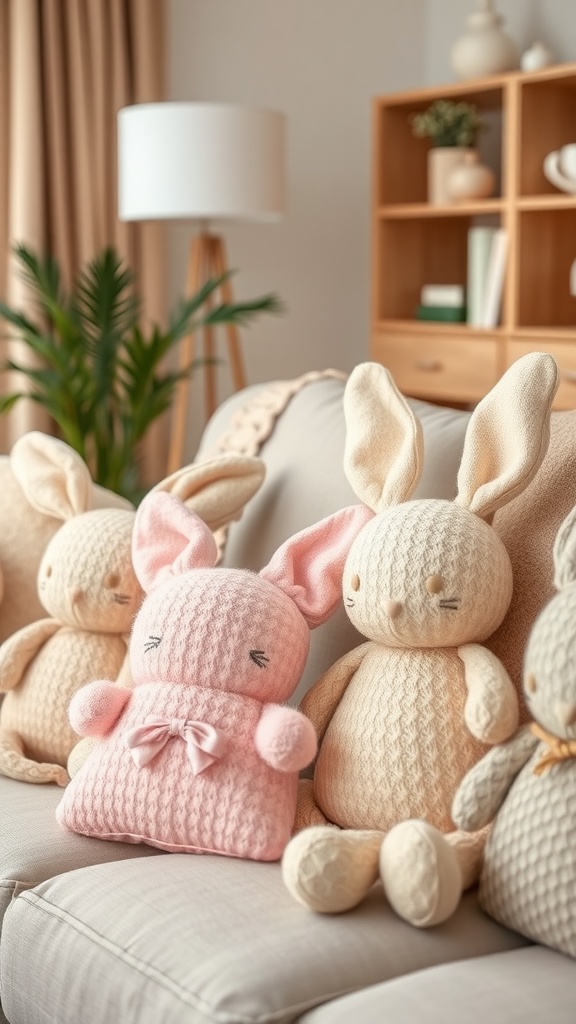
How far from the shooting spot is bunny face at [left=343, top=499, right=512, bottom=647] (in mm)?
1122

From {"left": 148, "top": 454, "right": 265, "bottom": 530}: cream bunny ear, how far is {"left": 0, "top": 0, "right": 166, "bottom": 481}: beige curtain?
2075mm

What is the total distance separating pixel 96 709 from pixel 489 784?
1.33 ft

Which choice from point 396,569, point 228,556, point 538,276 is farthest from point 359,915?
point 538,276

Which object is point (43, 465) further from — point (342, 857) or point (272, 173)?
point (272, 173)

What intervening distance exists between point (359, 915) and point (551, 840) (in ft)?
0.57

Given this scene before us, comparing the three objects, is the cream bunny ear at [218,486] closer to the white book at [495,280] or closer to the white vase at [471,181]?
the white book at [495,280]

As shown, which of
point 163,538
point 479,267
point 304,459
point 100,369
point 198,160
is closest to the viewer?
point 163,538

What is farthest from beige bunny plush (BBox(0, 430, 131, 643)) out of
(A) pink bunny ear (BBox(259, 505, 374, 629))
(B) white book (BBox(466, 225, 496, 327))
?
(B) white book (BBox(466, 225, 496, 327))

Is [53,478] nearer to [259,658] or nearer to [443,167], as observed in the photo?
[259,658]

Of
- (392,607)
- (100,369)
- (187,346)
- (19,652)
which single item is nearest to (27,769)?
(19,652)

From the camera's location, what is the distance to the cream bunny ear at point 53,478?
154 centimetres

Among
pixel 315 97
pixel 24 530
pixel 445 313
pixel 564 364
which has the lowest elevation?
pixel 24 530

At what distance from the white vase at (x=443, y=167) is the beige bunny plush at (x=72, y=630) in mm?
2509

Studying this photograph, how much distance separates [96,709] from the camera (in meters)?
1.21
